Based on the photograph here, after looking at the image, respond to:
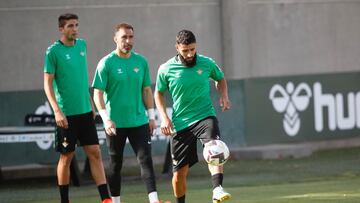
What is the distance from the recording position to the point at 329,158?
69.9 feet

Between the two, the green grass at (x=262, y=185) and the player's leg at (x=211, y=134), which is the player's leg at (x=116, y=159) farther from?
the green grass at (x=262, y=185)

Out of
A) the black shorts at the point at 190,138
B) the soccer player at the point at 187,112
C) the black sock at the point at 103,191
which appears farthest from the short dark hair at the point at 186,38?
the black sock at the point at 103,191

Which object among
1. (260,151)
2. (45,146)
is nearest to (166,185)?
(45,146)

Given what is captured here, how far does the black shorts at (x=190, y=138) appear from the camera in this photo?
495 inches

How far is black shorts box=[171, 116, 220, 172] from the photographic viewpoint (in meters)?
12.6

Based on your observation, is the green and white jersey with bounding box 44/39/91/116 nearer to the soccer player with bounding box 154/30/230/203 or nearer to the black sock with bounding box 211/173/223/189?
the soccer player with bounding box 154/30/230/203

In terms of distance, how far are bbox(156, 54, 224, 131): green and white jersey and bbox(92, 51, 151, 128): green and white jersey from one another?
0.62m

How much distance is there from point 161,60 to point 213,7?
149cm

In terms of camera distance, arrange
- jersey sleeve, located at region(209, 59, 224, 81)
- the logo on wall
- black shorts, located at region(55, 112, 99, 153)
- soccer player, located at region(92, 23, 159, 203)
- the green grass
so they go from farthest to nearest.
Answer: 1. the logo on wall
2. the green grass
3. black shorts, located at region(55, 112, 99, 153)
4. soccer player, located at region(92, 23, 159, 203)
5. jersey sleeve, located at region(209, 59, 224, 81)

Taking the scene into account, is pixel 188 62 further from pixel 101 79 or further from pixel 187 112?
pixel 101 79

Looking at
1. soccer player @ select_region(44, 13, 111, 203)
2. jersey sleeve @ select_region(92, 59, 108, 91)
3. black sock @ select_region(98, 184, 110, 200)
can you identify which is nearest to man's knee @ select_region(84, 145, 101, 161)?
soccer player @ select_region(44, 13, 111, 203)

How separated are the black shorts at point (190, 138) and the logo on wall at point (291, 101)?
31.4ft

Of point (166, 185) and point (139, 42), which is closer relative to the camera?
point (166, 185)

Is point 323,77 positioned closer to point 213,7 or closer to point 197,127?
point 213,7
